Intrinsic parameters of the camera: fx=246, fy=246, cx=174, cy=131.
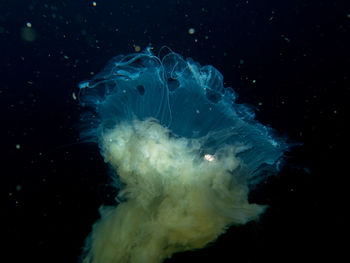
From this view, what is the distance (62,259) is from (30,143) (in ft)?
13.6

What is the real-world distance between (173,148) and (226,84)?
5314 mm

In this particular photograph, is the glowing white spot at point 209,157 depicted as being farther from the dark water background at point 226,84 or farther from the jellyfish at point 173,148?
the dark water background at point 226,84

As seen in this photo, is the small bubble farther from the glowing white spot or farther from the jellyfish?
the glowing white spot

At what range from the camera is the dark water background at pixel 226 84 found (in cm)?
680

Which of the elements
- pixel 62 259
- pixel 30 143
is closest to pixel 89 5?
pixel 30 143

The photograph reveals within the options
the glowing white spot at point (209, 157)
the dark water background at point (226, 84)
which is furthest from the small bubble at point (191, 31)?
the glowing white spot at point (209, 157)

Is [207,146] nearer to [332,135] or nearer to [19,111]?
[332,135]

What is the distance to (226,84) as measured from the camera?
801 centimetres

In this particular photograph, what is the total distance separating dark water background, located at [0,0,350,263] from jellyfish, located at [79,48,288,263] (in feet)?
8.37

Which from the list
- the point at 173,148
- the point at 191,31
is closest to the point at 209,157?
the point at 173,148

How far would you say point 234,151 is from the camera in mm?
3463

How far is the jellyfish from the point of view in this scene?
3.26 metres

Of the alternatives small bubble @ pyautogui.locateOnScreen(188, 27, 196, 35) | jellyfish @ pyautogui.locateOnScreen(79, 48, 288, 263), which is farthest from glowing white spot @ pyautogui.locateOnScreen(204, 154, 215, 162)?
small bubble @ pyautogui.locateOnScreen(188, 27, 196, 35)

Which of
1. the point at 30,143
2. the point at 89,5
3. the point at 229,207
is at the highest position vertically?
the point at 89,5
